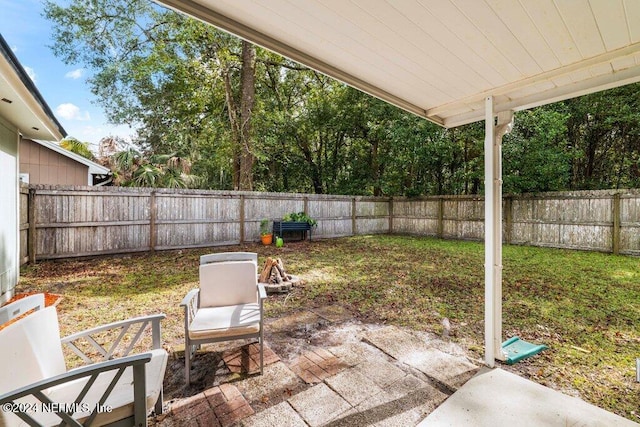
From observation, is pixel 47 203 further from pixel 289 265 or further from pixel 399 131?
pixel 399 131

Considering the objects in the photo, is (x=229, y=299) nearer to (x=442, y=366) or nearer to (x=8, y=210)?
(x=442, y=366)

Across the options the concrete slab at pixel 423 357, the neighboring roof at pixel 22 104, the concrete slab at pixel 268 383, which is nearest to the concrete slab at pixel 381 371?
the concrete slab at pixel 423 357

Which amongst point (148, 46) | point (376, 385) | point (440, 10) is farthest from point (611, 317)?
point (148, 46)

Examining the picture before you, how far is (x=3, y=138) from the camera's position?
385cm

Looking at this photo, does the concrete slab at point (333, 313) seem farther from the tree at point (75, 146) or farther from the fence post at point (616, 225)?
the tree at point (75, 146)

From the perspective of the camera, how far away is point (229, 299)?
2777 mm

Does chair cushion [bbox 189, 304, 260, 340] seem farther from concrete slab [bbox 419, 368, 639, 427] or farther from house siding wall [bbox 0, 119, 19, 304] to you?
house siding wall [bbox 0, 119, 19, 304]

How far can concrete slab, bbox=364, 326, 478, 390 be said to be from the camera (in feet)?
7.43

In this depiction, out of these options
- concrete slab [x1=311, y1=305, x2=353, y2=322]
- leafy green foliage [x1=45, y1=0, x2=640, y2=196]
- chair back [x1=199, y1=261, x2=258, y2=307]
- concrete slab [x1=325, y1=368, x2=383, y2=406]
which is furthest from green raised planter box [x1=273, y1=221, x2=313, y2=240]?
concrete slab [x1=325, y1=368, x2=383, y2=406]

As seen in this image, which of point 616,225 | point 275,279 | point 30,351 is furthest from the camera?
point 616,225

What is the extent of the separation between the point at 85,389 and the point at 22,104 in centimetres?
409

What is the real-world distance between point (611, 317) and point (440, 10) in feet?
13.6

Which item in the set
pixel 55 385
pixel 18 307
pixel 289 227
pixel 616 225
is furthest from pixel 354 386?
pixel 616 225

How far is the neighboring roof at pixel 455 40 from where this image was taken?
145cm
